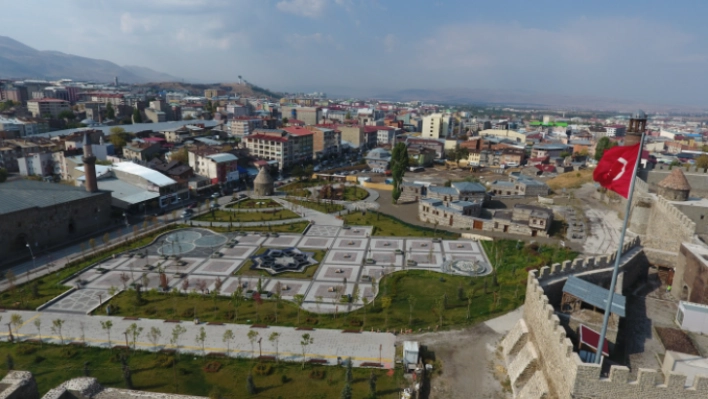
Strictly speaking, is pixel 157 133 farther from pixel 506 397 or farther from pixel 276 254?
pixel 506 397

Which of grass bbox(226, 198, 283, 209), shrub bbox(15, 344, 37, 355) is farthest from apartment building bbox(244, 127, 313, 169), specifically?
shrub bbox(15, 344, 37, 355)

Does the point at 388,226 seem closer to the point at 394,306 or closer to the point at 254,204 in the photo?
the point at 394,306

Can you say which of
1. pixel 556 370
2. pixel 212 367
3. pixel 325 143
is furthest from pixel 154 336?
pixel 325 143

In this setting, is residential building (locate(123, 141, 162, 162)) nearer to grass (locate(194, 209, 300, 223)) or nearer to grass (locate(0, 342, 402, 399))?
grass (locate(194, 209, 300, 223))

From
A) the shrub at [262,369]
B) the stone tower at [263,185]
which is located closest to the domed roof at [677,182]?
the shrub at [262,369]

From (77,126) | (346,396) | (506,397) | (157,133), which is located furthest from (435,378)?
(77,126)

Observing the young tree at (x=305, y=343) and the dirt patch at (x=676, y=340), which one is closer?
the dirt patch at (x=676, y=340)

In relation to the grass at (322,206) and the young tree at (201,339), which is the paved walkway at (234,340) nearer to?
the young tree at (201,339)
